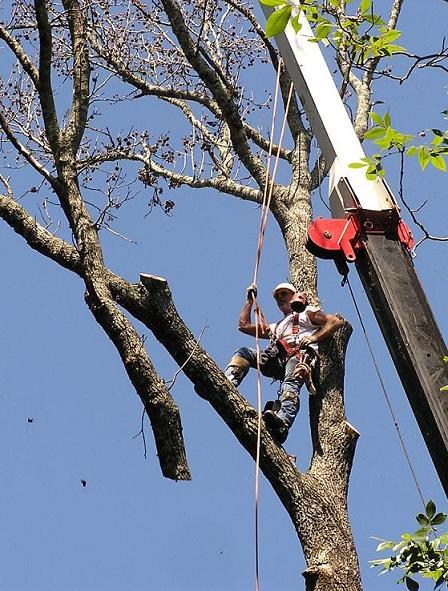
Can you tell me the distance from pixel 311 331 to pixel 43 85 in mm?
2315

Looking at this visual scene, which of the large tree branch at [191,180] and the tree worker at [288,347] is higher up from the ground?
the large tree branch at [191,180]

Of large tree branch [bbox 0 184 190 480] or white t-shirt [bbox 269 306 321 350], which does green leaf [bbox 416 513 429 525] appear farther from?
white t-shirt [bbox 269 306 321 350]

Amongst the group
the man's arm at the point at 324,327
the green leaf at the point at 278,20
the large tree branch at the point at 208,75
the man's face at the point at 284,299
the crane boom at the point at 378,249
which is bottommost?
the crane boom at the point at 378,249

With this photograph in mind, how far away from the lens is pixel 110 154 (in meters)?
8.40

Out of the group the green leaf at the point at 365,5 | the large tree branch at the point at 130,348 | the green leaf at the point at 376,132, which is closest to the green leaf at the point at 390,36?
the green leaf at the point at 365,5

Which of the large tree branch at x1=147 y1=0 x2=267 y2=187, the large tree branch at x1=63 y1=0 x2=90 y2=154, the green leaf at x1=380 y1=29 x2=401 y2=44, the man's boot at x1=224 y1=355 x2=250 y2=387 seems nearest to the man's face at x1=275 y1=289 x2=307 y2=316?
the man's boot at x1=224 y1=355 x2=250 y2=387

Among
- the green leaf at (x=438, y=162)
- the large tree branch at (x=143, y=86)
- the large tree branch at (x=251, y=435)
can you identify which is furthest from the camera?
the large tree branch at (x=143, y=86)

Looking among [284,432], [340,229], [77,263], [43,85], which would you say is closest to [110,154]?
[43,85]

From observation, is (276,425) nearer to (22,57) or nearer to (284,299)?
(284,299)

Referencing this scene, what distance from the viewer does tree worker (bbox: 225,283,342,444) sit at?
6424 mm

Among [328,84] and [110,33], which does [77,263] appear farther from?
[110,33]

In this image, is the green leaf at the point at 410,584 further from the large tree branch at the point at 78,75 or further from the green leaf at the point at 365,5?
the large tree branch at the point at 78,75

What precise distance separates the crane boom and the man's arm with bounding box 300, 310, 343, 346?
246cm

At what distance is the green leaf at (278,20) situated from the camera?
3.75 metres
